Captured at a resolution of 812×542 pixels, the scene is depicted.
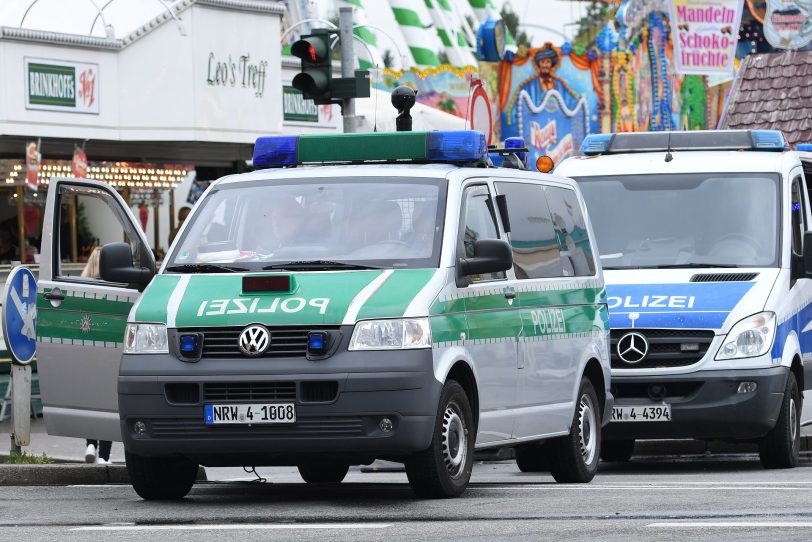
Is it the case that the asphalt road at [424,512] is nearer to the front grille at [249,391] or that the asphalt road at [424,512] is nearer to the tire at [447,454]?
the tire at [447,454]

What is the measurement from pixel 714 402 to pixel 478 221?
3.17 meters

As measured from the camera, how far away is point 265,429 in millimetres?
9492

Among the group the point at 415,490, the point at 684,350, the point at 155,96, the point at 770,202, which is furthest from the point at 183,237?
the point at 155,96

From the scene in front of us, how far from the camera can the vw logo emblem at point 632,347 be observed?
1318 centimetres

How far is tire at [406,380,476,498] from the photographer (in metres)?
9.62

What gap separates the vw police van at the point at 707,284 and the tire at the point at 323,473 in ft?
6.89

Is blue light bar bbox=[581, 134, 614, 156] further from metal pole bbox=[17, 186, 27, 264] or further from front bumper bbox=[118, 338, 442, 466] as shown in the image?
metal pole bbox=[17, 186, 27, 264]

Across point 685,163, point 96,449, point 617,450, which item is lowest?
point 617,450

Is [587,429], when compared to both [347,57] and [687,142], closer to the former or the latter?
[687,142]

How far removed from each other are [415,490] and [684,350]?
12.6 ft

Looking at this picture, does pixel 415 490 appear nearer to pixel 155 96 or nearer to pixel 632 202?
pixel 632 202

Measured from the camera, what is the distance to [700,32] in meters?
28.1

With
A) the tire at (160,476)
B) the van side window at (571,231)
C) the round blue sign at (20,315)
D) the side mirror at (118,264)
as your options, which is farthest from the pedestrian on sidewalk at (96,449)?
the van side window at (571,231)

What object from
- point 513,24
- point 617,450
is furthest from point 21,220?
point 513,24
